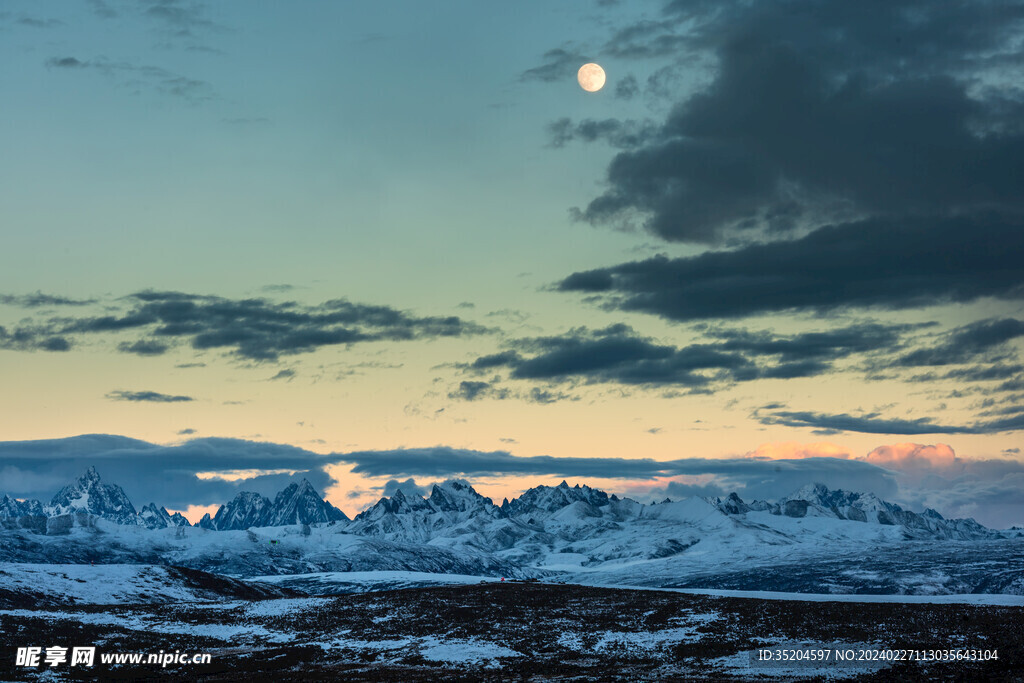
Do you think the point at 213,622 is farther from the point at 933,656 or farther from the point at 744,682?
the point at 933,656

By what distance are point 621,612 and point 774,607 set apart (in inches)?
603

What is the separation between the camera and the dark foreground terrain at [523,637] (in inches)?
2557

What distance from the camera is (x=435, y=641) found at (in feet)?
270

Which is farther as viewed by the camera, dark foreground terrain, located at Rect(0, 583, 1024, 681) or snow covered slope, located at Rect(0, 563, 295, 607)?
snow covered slope, located at Rect(0, 563, 295, 607)

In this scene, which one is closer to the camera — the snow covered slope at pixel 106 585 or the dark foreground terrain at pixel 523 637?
the dark foreground terrain at pixel 523 637

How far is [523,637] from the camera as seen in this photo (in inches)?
3226

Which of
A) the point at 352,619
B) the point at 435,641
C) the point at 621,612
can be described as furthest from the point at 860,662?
the point at 352,619

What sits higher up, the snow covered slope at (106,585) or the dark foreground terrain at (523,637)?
the dark foreground terrain at (523,637)

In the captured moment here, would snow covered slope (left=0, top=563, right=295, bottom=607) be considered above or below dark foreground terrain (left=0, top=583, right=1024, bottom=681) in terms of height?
below

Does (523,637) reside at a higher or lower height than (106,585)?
higher

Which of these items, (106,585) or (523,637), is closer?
(523,637)

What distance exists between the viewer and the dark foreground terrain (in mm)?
64938

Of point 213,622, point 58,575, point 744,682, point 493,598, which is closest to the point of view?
point 744,682

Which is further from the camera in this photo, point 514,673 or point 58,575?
point 58,575
